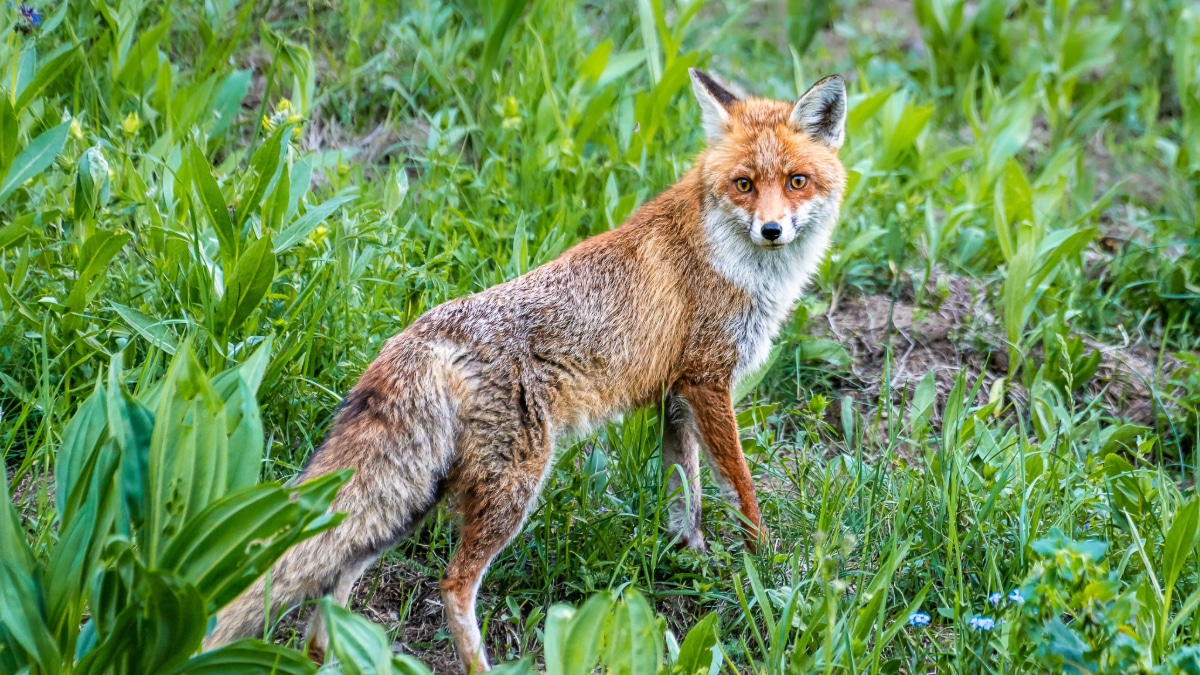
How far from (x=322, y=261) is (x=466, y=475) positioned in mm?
1548

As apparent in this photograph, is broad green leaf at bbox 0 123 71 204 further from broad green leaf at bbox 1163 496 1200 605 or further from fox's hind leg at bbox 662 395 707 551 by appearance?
broad green leaf at bbox 1163 496 1200 605

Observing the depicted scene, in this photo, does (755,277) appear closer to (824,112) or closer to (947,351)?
(824,112)

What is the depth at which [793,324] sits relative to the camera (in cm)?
565

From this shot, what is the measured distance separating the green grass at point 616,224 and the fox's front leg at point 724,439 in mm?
150

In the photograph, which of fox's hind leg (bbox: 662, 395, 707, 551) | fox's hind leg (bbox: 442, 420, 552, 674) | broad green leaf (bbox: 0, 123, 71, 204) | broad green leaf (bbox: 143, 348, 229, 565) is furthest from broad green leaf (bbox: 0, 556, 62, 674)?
fox's hind leg (bbox: 662, 395, 707, 551)

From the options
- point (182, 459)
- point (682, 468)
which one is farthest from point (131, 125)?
point (682, 468)

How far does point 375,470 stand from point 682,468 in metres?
1.43

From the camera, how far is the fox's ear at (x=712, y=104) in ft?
16.1

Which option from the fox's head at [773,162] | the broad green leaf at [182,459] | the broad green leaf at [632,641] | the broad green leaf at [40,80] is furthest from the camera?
the broad green leaf at [40,80]

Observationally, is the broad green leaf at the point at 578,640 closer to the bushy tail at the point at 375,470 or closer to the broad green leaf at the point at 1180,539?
the bushy tail at the point at 375,470

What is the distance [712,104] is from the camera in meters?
4.92

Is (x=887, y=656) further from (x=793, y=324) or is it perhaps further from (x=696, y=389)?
(x=793, y=324)

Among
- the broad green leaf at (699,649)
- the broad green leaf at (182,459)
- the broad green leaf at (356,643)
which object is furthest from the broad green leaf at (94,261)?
the broad green leaf at (699,649)

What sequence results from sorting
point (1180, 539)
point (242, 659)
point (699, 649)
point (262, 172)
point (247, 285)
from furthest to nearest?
point (262, 172)
point (247, 285)
point (1180, 539)
point (699, 649)
point (242, 659)
